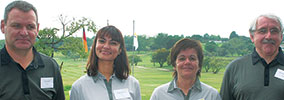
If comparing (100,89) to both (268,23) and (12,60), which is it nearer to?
(12,60)

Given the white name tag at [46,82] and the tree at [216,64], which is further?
the tree at [216,64]

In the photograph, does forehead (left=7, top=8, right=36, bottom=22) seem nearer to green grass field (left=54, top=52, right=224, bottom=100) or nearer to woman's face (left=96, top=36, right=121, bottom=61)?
woman's face (left=96, top=36, right=121, bottom=61)

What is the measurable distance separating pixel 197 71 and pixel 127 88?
856 millimetres

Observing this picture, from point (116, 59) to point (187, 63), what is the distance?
0.91m

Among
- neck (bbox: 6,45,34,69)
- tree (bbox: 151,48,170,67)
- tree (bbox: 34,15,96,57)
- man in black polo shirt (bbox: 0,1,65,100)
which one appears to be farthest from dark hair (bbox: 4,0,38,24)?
tree (bbox: 151,48,170,67)

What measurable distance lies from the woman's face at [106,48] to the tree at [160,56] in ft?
137

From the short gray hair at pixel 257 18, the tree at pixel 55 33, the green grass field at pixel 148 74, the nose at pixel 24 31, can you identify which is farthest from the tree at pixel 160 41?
the nose at pixel 24 31

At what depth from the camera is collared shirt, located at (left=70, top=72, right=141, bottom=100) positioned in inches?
111

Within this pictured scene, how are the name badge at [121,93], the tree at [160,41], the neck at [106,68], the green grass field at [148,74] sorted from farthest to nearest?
the green grass field at [148,74] < the tree at [160,41] < the neck at [106,68] < the name badge at [121,93]

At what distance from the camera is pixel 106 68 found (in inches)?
121

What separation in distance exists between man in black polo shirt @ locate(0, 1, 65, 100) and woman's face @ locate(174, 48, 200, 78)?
1.38 metres

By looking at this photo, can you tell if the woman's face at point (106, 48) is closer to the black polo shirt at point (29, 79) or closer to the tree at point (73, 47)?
the black polo shirt at point (29, 79)

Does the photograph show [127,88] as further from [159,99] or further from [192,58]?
[192,58]

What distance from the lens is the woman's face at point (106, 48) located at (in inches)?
115
